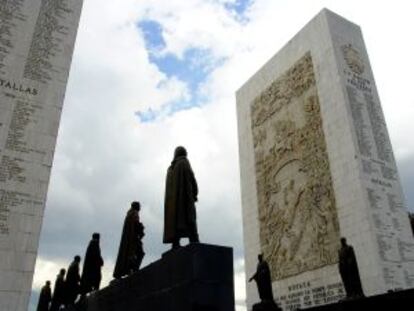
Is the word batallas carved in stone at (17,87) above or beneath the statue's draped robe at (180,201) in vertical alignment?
above

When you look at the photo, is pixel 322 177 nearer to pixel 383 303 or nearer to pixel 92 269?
pixel 383 303

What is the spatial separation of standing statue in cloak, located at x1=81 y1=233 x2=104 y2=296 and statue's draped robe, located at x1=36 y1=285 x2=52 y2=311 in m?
3.66

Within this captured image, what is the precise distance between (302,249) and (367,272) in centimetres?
343

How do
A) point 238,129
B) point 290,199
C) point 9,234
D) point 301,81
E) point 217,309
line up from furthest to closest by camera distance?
point 238,129, point 301,81, point 290,199, point 9,234, point 217,309

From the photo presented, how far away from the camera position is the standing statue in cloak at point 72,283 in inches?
434

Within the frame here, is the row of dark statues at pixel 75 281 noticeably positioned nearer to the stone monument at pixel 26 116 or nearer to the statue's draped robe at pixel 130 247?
the stone monument at pixel 26 116

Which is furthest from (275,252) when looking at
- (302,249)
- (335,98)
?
(335,98)

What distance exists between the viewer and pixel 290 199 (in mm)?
19844

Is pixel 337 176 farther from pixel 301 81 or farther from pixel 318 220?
pixel 301 81

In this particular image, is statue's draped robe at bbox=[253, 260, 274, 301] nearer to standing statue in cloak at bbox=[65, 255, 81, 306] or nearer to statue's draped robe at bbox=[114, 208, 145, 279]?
standing statue in cloak at bbox=[65, 255, 81, 306]

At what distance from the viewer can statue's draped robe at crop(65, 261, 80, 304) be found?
11.0 metres

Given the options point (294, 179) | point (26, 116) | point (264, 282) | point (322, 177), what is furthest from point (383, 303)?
point (26, 116)

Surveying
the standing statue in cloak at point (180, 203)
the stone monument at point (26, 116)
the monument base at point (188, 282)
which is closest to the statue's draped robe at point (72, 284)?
the stone monument at point (26, 116)

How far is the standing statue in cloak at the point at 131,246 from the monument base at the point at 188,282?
3.14 ft
